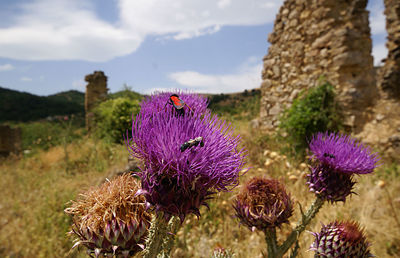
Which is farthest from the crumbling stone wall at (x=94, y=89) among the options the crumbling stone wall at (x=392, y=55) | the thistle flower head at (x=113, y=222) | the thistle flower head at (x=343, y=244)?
the thistle flower head at (x=343, y=244)

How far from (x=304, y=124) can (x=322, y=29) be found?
296 centimetres

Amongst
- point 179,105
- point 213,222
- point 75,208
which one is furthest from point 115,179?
point 213,222

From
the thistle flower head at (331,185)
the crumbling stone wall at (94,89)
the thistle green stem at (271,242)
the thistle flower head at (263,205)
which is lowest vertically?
the thistle green stem at (271,242)

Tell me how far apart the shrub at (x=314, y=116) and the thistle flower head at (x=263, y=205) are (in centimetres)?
491

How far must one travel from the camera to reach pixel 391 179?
16.6ft

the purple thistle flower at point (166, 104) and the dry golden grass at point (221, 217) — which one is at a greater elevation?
the purple thistle flower at point (166, 104)

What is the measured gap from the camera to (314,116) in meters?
6.65

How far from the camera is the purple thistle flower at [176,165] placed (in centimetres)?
117

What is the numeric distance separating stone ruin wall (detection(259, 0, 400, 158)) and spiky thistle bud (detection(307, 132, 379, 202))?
5.13 metres

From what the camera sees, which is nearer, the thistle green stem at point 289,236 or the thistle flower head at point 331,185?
the thistle green stem at point 289,236

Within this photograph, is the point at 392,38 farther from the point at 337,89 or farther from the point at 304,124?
the point at 304,124

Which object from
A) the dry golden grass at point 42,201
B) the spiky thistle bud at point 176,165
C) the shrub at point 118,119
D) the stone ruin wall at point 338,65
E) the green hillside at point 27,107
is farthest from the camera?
the green hillside at point 27,107

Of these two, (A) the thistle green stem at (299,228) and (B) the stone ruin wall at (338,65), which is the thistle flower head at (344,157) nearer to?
(A) the thistle green stem at (299,228)

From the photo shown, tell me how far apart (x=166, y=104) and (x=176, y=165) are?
40cm
